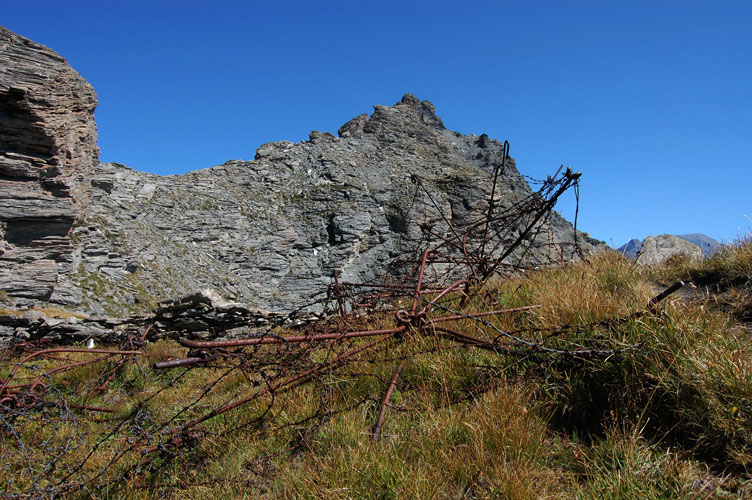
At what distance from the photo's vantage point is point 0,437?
9.86 feet

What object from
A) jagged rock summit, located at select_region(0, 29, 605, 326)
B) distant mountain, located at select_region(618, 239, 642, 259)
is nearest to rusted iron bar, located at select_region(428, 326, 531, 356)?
jagged rock summit, located at select_region(0, 29, 605, 326)

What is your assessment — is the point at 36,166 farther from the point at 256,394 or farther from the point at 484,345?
the point at 484,345

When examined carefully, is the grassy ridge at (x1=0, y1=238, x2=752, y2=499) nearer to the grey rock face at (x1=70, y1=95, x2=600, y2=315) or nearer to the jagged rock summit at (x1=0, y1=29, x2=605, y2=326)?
the jagged rock summit at (x1=0, y1=29, x2=605, y2=326)

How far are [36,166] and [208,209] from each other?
96.9ft

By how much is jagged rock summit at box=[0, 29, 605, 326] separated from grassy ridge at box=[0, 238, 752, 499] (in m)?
2.37

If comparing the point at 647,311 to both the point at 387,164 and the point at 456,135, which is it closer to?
the point at 387,164

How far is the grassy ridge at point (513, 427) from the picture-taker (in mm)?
1528

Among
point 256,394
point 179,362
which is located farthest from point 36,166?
point 179,362

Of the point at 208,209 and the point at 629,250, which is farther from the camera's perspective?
the point at 208,209

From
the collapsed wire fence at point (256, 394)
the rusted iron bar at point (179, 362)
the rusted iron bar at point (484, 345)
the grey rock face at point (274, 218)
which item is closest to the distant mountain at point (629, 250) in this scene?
Result: the collapsed wire fence at point (256, 394)

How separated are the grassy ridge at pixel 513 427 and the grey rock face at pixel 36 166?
2120cm

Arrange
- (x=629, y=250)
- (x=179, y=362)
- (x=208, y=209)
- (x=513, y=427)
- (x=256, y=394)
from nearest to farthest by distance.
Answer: (x=179, y=362), (x=513, y=427), (x=256, y=394), (x=629, y=250), (x=208, y=209)

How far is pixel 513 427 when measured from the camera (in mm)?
1736

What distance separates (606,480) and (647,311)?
3.44 ft
